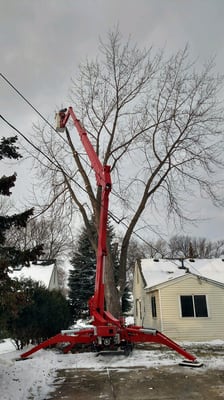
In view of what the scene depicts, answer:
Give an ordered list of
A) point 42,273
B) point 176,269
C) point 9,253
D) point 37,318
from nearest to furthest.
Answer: point 9,253
point 37,318
point 176,269
point 42,273

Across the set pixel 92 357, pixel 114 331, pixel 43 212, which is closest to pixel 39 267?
pixel 43 212

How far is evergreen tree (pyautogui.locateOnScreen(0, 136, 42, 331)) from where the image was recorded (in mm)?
5527

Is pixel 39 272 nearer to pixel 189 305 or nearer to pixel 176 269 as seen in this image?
pixel 176 269

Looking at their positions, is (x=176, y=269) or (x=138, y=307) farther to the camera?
(x=138, y=307)

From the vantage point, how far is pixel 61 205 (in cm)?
1716

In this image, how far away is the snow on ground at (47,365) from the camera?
244 inches

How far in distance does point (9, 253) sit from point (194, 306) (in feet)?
44.4

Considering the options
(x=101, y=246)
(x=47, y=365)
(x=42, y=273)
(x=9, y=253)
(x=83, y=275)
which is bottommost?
(x=47, y=365)

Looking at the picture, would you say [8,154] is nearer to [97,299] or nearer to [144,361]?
[97,299]

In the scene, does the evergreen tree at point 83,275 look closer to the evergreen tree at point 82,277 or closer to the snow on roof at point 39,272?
the evergreen tree at point 82,277

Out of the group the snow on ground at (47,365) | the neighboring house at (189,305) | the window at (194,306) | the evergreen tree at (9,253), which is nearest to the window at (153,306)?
the neighboring house at (189,305)

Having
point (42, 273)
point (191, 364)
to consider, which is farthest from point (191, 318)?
point (42, 273)

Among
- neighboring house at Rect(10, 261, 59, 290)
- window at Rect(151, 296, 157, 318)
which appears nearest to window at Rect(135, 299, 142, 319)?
window at Rect(151, 296, 157, 318)

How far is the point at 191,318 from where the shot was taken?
17.1m
